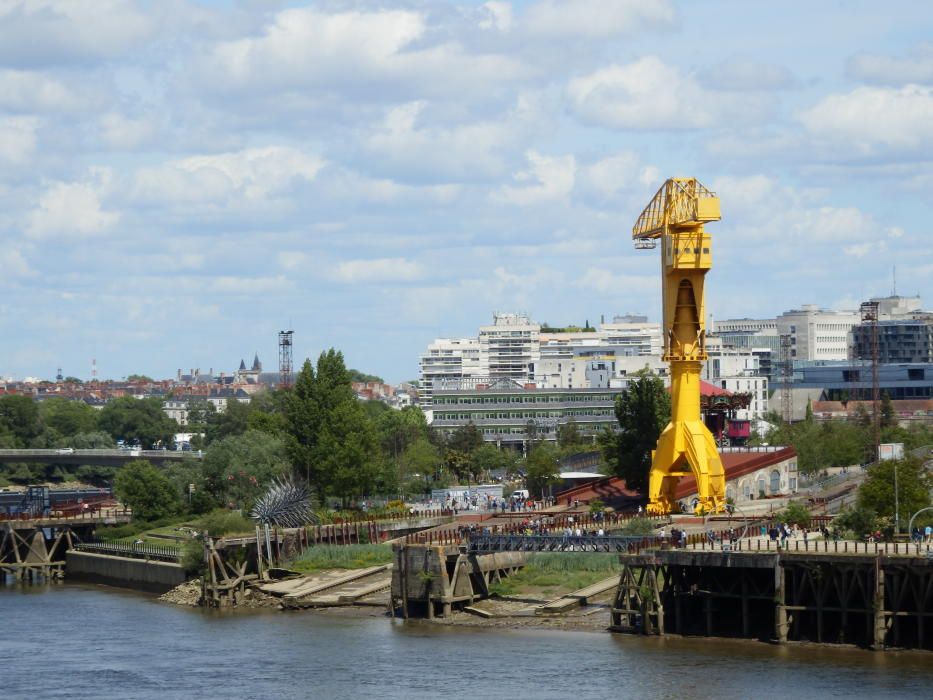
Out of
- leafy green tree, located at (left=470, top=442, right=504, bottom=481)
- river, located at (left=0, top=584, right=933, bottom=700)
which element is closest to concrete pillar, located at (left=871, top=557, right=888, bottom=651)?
river, located at (left=0, top=584, right=933, bottom=700)

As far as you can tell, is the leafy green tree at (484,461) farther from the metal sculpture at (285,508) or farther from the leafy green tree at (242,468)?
the metal sculpture at (285,508)

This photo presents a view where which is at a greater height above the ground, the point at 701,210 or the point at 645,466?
the point at 701,210

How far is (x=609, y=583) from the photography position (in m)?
82.7

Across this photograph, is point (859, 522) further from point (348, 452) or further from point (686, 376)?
point (348, 452)

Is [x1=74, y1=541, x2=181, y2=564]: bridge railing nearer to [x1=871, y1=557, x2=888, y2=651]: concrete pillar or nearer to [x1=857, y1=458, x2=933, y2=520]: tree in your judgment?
[x1=857, y1=458, x2=933, y2=520]: tree

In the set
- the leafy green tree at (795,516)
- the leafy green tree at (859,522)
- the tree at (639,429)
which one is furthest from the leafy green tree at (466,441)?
the leafy green tree at (859,522)

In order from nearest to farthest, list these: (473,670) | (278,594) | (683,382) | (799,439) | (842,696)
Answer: (842,696) < (473,670) < (278,594) < (683,382) < (799,439)

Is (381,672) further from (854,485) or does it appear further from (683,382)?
(854,485)

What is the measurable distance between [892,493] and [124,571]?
48.4 metres

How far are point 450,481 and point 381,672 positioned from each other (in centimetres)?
9496

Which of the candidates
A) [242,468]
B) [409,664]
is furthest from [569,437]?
[409,664]

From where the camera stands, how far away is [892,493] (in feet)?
283

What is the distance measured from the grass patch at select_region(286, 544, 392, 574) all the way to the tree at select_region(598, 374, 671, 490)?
19.9m

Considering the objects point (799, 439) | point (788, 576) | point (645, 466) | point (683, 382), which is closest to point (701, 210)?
point (683, 382)
